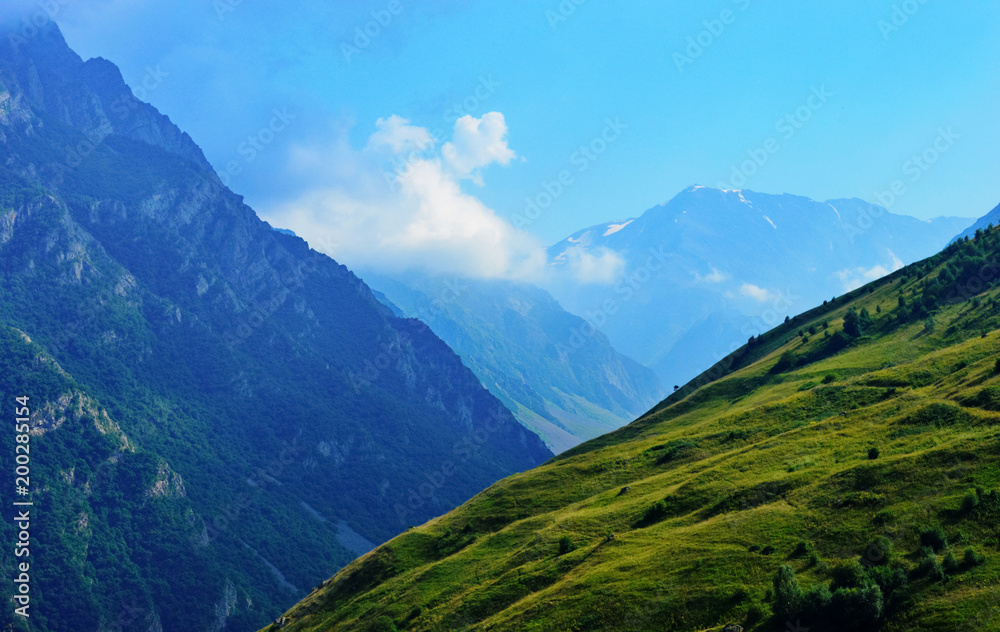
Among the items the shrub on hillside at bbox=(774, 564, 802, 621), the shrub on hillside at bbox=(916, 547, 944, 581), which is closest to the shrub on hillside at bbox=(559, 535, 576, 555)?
the shrub on hillside at bbox=(774, 564, 802, 621)

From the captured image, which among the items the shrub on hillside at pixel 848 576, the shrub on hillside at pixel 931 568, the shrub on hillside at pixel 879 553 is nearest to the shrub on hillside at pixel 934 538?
the shrub on hillside at pixel 931 568

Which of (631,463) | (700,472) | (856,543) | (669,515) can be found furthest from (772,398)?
(856,543)

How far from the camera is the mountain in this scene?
189 feet

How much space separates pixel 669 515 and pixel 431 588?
3780cm

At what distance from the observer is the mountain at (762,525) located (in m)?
57.6

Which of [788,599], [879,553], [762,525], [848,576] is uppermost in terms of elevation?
[762,525]

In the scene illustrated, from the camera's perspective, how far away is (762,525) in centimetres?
7150

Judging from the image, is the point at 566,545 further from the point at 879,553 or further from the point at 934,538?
the point at 934,538

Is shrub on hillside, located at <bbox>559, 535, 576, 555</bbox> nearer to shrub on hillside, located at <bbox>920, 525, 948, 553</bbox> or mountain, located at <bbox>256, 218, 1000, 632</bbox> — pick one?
mountain, located at <bbox>256, 218, 1000, 632</bbox>

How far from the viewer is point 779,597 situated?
5797cm

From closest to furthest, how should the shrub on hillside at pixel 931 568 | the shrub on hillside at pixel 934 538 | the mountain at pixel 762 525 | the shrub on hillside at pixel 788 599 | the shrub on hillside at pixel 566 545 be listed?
the shrub on hillside at pixel 931 568 < the shrub on hillside at pixel 788 599 < the mountain at pixel 762 525 < the shrub on hillside at pixel 934 538 < the shrub on hillside at pixel 566 545

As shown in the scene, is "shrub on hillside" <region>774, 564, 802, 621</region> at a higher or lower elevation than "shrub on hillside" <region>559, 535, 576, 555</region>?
lower

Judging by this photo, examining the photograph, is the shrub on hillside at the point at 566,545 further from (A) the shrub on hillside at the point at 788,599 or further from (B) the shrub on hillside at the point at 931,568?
(B) the shrub on hillside at the point at 931,568

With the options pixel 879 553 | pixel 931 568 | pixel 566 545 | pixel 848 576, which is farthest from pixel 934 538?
pixel 566 545
